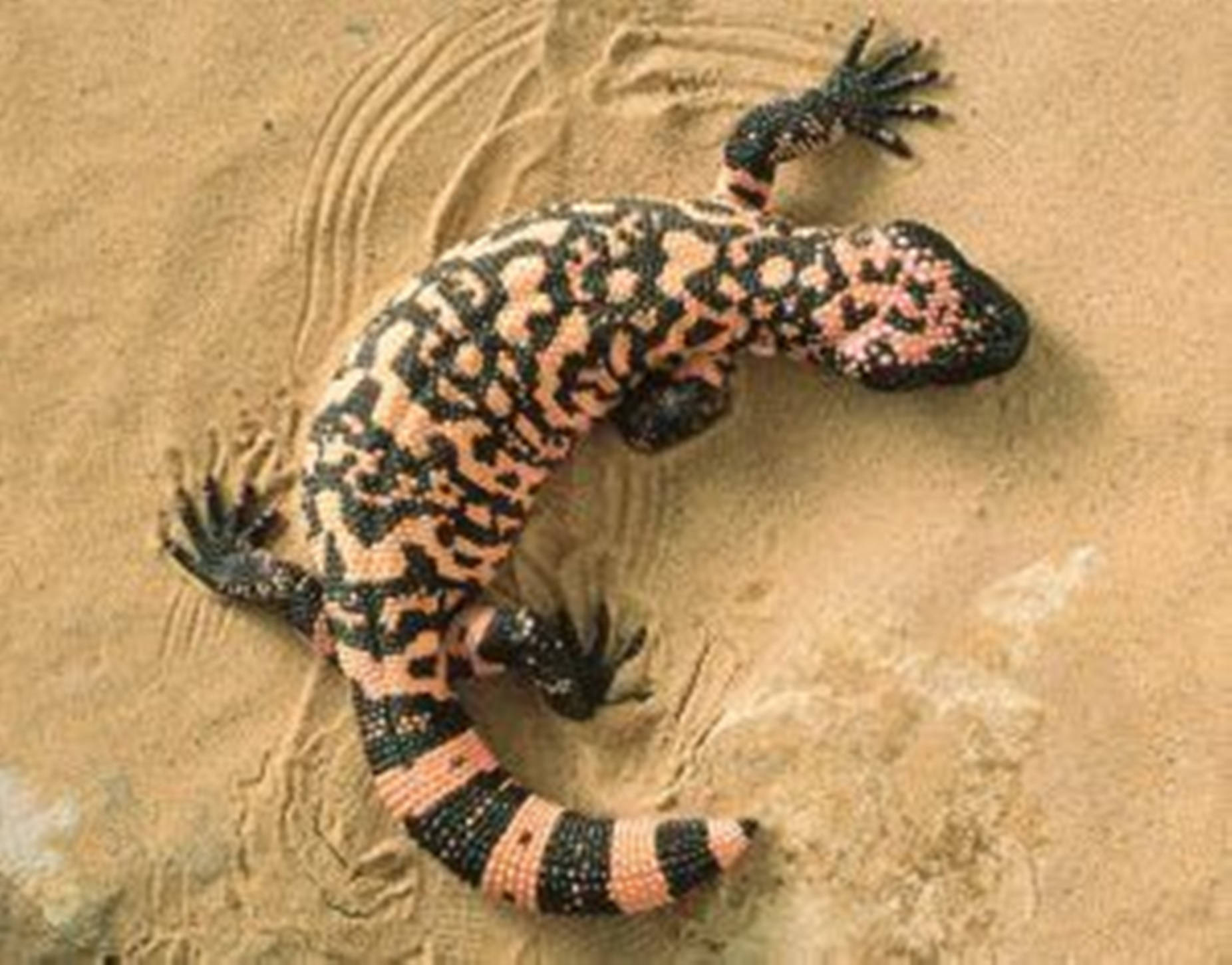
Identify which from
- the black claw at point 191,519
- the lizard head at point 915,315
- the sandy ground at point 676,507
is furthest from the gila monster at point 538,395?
the black claw at point 191,519

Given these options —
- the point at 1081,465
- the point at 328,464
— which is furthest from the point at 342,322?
the point at 1081,465

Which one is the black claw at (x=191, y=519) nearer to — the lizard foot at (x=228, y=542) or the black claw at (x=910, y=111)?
the lizard foot at (x=228, y=542)

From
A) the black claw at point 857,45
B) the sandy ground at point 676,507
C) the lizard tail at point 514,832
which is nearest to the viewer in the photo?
the lizard tail at point 514,832

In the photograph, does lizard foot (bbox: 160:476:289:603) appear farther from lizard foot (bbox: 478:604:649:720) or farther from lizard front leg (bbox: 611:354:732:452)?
lizard front leg (bbox: 611:354:732:452)

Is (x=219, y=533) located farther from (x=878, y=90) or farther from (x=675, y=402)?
(x=878, y=90)

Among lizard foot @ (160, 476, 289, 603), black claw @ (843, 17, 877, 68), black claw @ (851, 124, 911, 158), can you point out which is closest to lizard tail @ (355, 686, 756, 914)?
lizard foot @ (160, 476, 289, 603)
